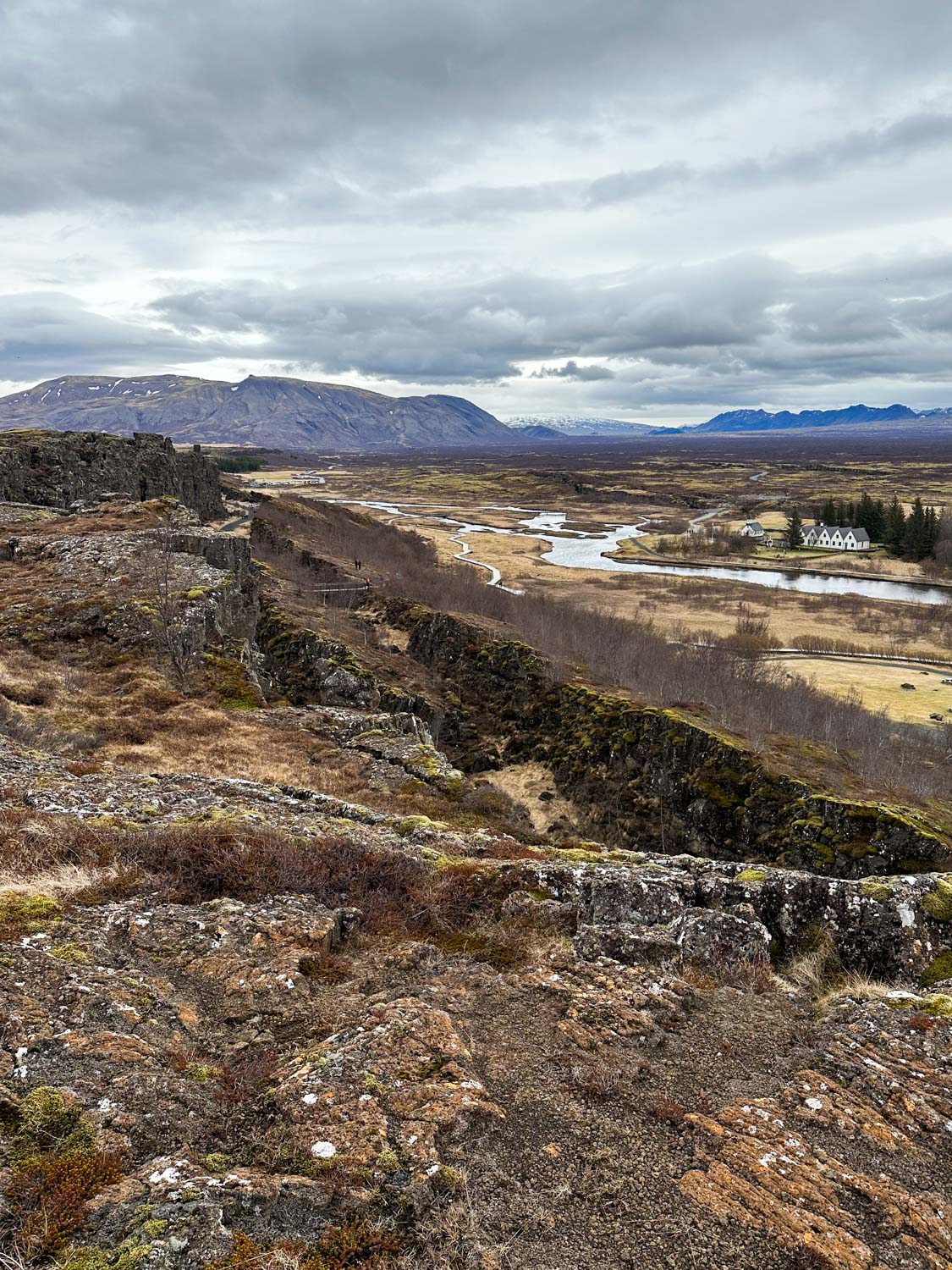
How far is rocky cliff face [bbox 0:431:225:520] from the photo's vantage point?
56.5 m

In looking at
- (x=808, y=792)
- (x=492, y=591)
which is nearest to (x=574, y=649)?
(x=492, y=591)

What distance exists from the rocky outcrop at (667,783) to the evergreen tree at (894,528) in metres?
136

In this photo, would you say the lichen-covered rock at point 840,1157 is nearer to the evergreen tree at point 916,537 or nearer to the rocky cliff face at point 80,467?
the rocky cliff face at point 80,467

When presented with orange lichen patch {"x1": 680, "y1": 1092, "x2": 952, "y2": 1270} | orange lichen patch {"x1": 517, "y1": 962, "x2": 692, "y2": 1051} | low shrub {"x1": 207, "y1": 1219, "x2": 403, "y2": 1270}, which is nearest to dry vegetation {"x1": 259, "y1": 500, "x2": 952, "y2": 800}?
orange lichen patch {"x1": 517, "y1": 962, "x2": 692, "y2": 1051}

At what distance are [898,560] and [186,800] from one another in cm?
16207

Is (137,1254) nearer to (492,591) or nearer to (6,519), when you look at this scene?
(6,519)

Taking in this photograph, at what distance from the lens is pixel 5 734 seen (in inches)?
738

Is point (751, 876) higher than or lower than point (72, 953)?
lower

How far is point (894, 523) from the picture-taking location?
150 meters

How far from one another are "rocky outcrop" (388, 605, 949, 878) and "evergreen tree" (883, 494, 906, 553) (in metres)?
136

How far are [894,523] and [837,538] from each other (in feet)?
39.1

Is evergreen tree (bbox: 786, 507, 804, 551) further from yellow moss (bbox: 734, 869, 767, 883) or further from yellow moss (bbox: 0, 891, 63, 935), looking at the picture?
yellow moss (bbox: 0, 891, 63, 935)

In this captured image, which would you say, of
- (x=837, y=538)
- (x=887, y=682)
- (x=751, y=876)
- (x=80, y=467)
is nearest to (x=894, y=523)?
(x=837, y=538)

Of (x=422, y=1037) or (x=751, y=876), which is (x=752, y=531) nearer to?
(x=751, y=876)
